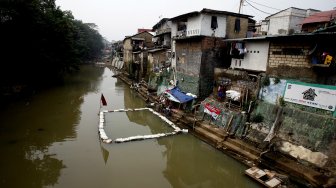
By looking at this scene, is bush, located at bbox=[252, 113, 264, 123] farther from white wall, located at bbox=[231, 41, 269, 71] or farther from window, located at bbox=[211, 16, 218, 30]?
window, located at bbox=[211, 16, 218, 30]

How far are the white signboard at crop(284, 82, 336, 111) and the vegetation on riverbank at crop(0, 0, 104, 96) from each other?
26498 mm

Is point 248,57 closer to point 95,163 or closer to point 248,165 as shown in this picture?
point 248,165

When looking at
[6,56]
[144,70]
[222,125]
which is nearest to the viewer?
[222,125]

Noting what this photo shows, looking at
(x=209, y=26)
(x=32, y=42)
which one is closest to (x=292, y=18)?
(x=209, y=26)

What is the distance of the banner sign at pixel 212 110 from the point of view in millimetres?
17638

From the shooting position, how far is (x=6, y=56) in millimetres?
25562

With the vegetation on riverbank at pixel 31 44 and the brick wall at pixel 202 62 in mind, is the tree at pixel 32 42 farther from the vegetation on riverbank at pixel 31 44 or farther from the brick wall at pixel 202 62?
the brick wall at pixel 202 62

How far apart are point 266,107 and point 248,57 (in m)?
4.89

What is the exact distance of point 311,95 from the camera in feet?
39.4

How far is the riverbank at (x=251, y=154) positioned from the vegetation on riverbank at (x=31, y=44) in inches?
806

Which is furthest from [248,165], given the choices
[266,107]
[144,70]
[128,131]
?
[144,70]

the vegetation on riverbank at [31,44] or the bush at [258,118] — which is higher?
the vegetation on riverbank at [31,44]

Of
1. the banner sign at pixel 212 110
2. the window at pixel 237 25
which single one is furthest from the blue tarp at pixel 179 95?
the window at pixel 237 25

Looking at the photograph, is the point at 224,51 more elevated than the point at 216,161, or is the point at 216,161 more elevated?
the point at 224,51
